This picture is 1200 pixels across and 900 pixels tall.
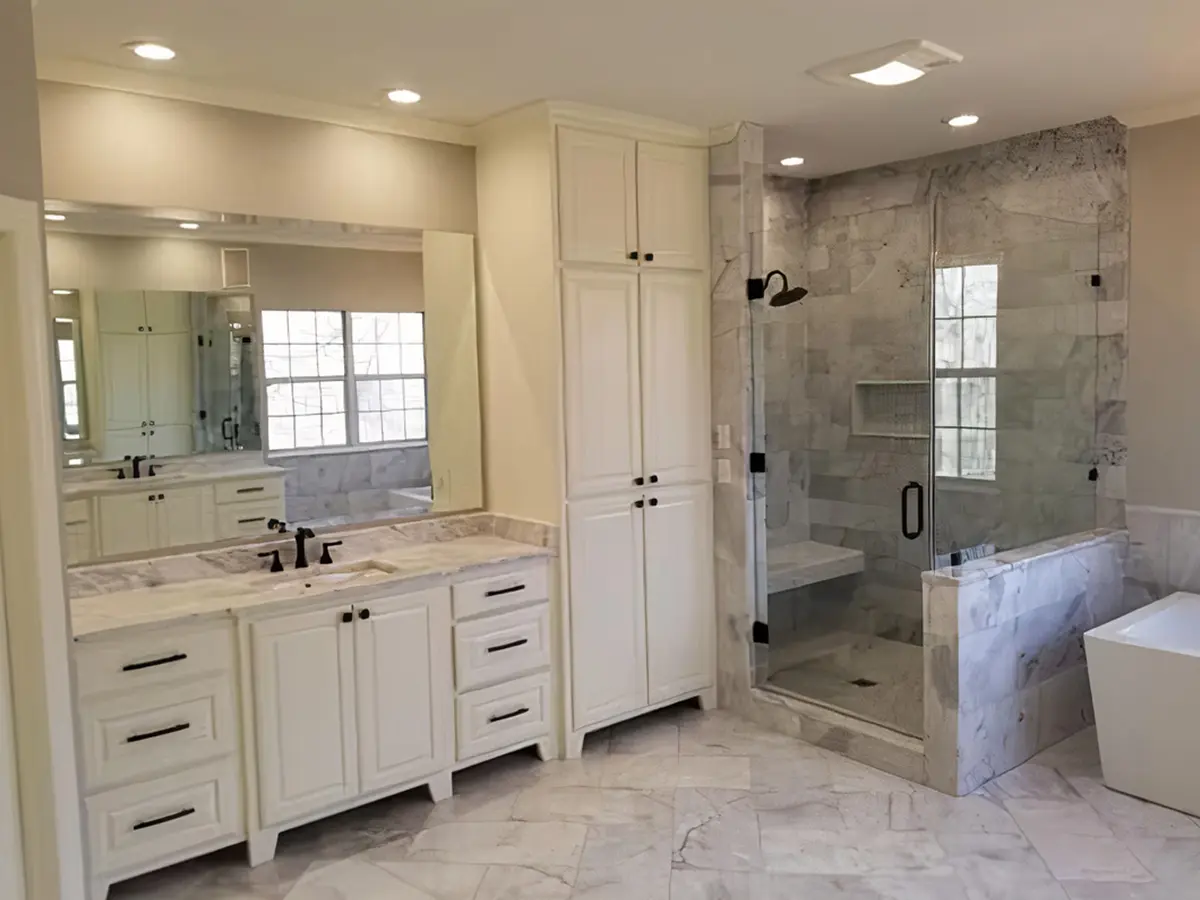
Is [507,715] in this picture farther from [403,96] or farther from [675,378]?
[403,96]

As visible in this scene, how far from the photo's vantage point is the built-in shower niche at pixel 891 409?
4.84 meters

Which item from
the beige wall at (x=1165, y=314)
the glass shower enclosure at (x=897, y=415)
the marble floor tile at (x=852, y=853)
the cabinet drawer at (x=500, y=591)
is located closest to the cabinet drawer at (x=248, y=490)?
the cabinet drawer at (x=500, y=591)

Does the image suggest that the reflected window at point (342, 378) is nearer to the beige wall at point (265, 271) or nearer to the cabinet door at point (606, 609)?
the beige wall at point (265, 271)

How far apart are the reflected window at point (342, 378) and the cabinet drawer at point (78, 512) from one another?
66 cm

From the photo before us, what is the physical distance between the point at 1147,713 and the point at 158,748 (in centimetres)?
318

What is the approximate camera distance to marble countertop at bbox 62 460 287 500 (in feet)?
10.1

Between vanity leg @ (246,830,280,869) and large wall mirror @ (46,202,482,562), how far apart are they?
40.0 inches

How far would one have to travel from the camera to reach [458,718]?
135 inches

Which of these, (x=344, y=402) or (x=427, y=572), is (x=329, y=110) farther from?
(x=427, y=572)

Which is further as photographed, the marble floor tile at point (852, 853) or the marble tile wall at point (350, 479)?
the marble tile wall at point (350, 479)

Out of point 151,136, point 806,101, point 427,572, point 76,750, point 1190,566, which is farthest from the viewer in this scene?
point 1190,566

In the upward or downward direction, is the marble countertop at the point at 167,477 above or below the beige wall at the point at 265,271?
below

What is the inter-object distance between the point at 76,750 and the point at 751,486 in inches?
105

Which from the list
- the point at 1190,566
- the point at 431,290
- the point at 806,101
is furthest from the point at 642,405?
the point at 1190,566
